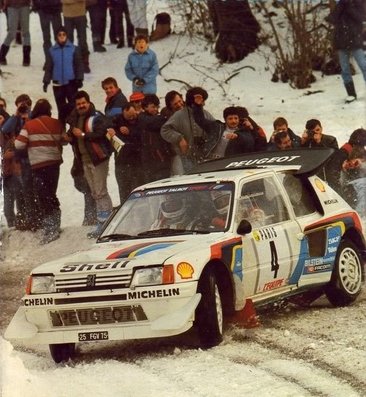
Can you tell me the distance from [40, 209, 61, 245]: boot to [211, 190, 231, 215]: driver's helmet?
13.6ft

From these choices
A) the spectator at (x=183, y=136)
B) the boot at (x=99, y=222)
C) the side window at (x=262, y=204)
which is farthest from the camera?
the boot at (x=99, y=222)

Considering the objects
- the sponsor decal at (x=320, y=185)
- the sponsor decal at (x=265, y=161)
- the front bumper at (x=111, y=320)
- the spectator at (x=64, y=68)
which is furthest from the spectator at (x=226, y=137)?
the front bumper at (x=111, y=320)

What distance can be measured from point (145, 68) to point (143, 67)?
0.15ft

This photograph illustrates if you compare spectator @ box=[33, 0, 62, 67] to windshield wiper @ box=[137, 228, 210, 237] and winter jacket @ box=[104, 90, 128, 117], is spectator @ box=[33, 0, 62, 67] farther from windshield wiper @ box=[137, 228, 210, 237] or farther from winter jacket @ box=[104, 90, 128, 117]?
windshield wiper @ box=[137, 228, 210, 237]

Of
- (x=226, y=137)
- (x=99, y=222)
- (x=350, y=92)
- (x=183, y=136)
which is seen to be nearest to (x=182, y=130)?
(x=183, y=136)

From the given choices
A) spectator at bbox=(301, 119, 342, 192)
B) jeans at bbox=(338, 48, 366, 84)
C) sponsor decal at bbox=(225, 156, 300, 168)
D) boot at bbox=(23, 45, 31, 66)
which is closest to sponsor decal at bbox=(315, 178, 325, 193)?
sponsor decal at bbox=(225, 156, 300, 168)

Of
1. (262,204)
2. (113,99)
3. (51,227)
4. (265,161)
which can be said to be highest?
(113,99)

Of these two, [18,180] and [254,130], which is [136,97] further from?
[18,180]

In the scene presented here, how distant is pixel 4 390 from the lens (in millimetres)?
9891

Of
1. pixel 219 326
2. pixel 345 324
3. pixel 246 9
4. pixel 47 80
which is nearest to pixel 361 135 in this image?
pixel 246 9

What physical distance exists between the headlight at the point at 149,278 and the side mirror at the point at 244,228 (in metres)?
1.07

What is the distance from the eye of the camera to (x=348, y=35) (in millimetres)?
16547

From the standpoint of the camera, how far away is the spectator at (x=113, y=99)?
14.2m

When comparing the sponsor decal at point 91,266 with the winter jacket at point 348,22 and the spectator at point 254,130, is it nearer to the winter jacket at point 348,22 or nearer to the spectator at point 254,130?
the spectator at point 254,130
